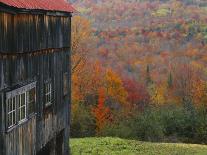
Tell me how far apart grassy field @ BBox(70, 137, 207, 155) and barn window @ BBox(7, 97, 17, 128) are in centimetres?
1669

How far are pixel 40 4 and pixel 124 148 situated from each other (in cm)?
1940

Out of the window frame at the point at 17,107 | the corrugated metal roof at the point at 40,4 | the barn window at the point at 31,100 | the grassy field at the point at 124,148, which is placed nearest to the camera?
the corrugated metal roof at the point at 40,4

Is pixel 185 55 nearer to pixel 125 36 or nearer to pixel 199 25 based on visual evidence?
pixel 125 36

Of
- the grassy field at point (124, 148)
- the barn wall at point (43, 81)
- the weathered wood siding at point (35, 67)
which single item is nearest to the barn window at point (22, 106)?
the weathered wood siding at point (35, 67)

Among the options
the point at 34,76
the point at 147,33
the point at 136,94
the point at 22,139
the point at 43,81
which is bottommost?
the point at 136,94

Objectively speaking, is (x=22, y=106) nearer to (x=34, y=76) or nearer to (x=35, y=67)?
(x=34, y=76)

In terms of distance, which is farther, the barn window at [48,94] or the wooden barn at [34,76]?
the barn window at [48,94]

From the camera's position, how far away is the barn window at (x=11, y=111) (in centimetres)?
1403

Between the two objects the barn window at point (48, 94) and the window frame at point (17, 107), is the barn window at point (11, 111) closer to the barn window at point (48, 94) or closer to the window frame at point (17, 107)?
the window frame at point (17, 107)

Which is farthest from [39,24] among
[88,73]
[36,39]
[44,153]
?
[88,73]

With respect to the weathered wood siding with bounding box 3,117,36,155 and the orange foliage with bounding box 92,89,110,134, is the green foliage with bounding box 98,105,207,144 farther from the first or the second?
the weathered wood siding with bounding box 3,117,36,155

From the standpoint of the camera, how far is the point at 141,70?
91.9 metres

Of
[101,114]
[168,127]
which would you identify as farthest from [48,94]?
[101,114]

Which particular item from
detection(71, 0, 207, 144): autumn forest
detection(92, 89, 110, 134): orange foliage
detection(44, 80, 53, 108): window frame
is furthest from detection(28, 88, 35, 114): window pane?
detection(92, 89, 110, 134): orange foliage
